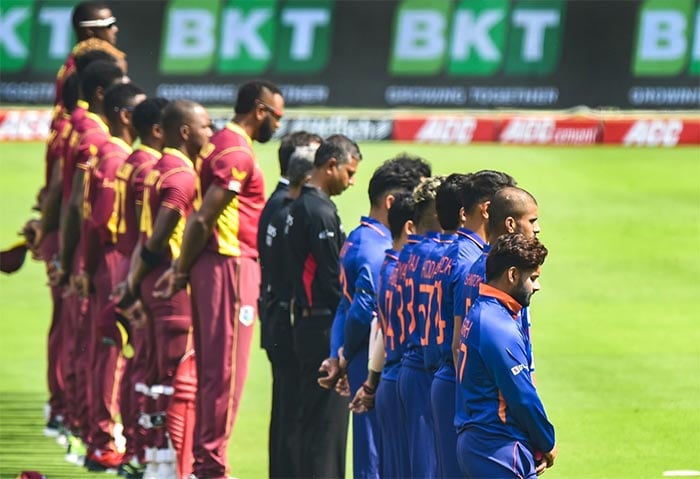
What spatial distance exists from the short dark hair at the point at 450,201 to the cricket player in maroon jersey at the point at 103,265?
3971mm

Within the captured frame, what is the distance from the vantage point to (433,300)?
26.0 feet

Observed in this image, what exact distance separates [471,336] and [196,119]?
424 centimetres

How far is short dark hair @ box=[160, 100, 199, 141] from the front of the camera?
10.5 metres

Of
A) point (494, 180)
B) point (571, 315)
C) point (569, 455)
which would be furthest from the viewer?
point (571, 315)

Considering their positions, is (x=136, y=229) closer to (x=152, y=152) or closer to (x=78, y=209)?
(x=152, y=152)

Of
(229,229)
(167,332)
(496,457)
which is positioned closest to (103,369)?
(167,332)

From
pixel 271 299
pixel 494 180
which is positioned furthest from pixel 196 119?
pixel 494 180

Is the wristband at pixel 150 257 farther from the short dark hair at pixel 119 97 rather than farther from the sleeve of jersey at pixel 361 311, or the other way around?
the sleeve of jersey at pixel 361 311

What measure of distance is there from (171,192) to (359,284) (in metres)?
1.87

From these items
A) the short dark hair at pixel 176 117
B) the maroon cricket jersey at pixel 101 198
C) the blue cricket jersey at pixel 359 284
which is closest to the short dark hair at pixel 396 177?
the blue cricket jersey at pixel 359 284

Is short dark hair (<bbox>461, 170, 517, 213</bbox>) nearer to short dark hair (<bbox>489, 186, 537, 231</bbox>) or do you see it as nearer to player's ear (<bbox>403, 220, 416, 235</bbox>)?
short dark hair (<bbox>489, 186, 537, 231</bbox>)

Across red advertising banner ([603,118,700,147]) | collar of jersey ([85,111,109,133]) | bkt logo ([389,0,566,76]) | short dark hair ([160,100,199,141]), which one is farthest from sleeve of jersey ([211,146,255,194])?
bkt logo ([389,0,566,76])

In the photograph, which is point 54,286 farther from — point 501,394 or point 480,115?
point 480,115

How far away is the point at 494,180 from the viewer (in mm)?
7625
